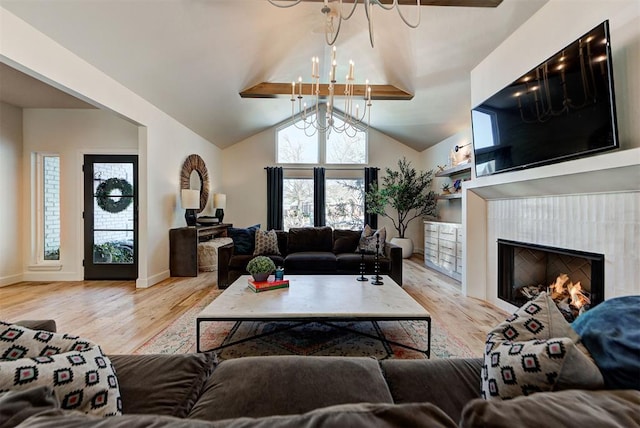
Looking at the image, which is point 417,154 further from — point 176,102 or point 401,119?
point 176,102

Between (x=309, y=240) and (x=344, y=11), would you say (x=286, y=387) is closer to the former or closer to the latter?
(x=309, y=240)

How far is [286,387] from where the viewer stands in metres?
0.92

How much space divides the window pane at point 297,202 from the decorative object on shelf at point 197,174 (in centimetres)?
189

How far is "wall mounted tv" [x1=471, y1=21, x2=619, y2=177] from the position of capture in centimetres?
170

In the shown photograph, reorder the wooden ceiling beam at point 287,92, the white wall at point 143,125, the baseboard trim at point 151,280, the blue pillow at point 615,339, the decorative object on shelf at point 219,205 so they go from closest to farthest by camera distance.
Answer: the blue pillow at point 615,339
the white wall at point 143,125
the baseboard trim at point 151,280
the wooden ceiling beam at point 287,92
the decorative object on shelf at point 219,205

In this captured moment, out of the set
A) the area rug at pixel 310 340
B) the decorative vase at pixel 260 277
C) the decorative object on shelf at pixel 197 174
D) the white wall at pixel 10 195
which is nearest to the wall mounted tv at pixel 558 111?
the area rug at pixel 310 340

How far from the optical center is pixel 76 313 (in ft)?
9.32

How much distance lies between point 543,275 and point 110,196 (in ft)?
19.1

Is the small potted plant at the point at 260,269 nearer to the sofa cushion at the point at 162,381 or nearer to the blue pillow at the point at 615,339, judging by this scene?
the sofa cushion at the point at 162,381

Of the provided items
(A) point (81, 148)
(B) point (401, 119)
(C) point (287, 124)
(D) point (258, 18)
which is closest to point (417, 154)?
(B) point (401, 119)

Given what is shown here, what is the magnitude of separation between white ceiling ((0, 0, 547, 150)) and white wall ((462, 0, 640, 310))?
271 mm

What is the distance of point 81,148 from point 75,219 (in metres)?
Result: 1.08

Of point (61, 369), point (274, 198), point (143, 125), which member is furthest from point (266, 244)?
point (61, 369)

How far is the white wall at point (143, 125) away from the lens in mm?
2258
